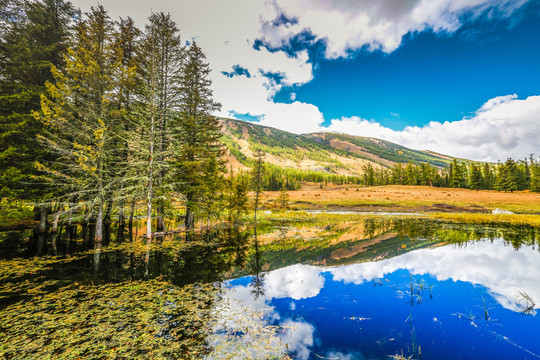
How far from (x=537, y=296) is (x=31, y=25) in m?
42.6

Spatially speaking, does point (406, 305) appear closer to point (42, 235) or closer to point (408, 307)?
point (408, 307)

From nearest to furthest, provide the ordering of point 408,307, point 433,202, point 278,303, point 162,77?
point 408,307
point 278,303
point 162,77
point 433,202

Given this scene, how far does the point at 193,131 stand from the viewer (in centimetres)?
2384

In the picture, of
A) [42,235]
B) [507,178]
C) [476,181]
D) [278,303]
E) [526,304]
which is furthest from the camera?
[476,181]

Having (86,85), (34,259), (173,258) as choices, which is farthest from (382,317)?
(86,85)

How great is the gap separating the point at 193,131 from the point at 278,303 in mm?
20867

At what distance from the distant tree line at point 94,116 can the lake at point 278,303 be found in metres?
5.53

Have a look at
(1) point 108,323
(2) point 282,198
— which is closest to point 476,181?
(2) point 282,198

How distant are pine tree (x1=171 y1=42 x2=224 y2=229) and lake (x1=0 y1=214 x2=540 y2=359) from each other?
8399mm

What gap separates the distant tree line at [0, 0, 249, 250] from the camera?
1745 centimetres

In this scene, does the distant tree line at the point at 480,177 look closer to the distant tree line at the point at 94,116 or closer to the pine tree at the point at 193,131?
the pine tree at the point at 193,131

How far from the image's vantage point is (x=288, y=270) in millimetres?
13320

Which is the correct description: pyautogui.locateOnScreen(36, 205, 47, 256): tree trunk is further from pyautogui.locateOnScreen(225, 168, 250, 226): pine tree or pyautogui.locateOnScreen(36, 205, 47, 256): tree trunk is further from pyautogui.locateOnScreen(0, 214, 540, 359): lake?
pyautogui.locateOnScreen(225, 168, 250, 226): pine tree

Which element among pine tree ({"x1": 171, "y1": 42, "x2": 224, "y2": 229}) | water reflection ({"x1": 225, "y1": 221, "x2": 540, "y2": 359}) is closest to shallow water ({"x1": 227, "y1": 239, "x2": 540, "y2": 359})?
water reflection ({"x1": 225, "y1": 221, "x2": 540, "y2": 359})
